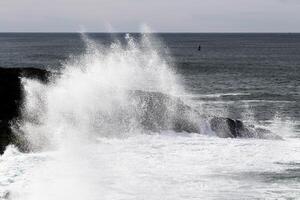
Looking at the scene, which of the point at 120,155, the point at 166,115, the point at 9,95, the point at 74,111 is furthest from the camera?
the point at 166,115

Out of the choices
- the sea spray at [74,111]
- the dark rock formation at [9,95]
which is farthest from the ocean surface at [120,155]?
the dark rock formation at [9,95]

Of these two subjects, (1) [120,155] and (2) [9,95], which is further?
(2) [9,95]

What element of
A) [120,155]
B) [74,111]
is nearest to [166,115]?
[74,111]

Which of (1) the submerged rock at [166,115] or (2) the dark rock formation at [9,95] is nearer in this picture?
(2) the dark rock formation at [9,95]

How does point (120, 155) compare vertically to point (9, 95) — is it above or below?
below

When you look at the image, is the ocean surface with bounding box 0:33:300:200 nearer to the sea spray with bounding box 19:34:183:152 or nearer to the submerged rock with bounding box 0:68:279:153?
the sea spray with bounding box 19:34:183:152

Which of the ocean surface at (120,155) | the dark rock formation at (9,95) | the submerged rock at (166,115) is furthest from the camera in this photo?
the submerged rock at (166,115)

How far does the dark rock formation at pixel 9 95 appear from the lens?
100ft

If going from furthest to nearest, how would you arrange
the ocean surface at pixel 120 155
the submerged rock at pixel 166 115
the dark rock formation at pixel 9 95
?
the submerged rock at pixel 166 115 → the dark rock formation at pixel 9 95 → the ocean surface at pixel 120 155

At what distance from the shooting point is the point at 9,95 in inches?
1412

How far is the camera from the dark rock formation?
1204 inches

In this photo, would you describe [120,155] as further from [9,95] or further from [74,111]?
[9,95]

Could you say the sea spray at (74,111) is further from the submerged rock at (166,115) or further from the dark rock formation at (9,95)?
the dark rock formation at (9,95)

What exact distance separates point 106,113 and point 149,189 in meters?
13.7
